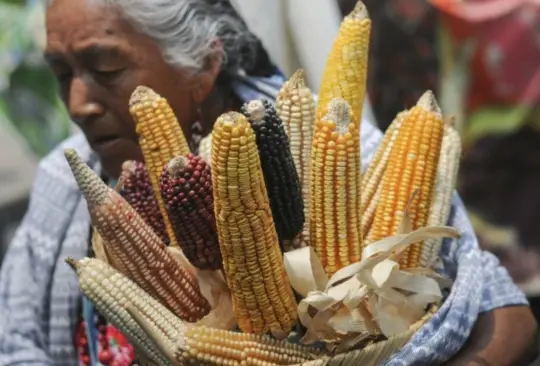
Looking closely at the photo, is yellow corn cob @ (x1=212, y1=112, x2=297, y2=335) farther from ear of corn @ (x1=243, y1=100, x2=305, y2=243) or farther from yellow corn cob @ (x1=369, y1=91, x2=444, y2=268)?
yellow corn cob @ (x1=369, y1=91, x2=444, y2=268)

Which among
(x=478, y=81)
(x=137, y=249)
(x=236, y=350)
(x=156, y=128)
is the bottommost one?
(x=478, y=81)

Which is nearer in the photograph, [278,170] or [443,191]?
[278,170]

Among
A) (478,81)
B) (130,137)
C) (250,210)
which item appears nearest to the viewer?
(250,210)

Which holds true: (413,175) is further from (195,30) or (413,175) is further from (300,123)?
(195,30)

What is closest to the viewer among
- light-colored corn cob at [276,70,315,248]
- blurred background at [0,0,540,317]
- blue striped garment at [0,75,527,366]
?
light-colored corn cob at [276,70,315,248]

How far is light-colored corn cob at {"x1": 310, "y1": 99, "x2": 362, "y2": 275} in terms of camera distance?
2.96ft

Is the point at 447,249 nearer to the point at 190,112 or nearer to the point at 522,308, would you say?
the point at 522,308

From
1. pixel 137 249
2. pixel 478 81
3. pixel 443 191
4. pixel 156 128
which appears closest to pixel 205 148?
pixel 156 128

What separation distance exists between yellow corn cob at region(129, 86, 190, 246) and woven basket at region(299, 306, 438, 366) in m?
0.24

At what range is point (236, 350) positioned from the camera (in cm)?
90

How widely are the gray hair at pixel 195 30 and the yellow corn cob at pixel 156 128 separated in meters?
0.10

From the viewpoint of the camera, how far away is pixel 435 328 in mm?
974

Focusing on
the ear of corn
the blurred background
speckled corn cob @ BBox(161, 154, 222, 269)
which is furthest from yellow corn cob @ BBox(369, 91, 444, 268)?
the blurred background

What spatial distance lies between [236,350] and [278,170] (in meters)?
0.19
